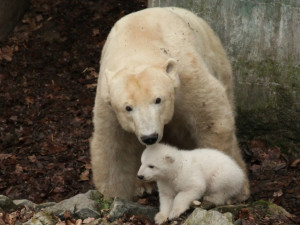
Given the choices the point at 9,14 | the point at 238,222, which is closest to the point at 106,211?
the point at 238,222

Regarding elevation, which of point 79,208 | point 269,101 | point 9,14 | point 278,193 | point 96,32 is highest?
point 9,14

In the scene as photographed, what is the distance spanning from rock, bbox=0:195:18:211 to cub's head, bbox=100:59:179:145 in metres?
1.45

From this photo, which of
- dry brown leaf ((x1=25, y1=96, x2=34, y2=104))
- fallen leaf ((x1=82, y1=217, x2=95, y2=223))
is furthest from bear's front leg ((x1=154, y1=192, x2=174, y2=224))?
dry brown leaf ((x1=25, y1=96, x2=34, y2=104))

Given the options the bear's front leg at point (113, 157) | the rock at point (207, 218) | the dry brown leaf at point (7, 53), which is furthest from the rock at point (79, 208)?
the dry brown leaf at point (7, 53)

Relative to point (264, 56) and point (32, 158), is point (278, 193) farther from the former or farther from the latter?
point (32, 158)

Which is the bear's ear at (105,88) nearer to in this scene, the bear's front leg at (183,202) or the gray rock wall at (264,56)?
the bear's front leg at (183,202)

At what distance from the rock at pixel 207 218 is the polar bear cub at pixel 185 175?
24 centimetres

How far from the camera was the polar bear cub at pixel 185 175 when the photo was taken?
572 centimetres

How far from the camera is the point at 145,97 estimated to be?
5.46 metres

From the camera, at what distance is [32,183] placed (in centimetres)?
850

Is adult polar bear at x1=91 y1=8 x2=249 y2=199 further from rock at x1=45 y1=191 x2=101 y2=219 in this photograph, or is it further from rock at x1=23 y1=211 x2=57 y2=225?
rock at x1=23 y1=211 x2=57 y2=225

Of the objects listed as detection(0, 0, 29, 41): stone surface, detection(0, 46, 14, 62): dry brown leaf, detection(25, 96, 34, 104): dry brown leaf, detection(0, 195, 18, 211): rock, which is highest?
detection(0, 0, 29, 41): stone surface

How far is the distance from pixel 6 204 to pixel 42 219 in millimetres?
693

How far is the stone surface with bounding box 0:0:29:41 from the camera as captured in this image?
449 inches
